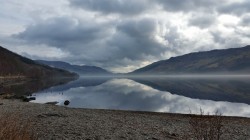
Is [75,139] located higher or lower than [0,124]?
lower

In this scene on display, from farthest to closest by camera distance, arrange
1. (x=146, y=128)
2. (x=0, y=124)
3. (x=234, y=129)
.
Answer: (x=234, y=129)
(x=146, y=128)
(x=0, y=124)

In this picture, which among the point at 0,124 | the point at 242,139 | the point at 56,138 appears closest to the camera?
the point at 0,124

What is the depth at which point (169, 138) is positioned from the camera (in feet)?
81.6

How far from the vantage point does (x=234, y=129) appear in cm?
3153

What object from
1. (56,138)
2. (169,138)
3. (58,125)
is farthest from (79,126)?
(169,138)

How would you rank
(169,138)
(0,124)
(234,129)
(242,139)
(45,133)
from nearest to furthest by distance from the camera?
(0,124)
(45,133)
(169,138)
(242,139)
(234,129)

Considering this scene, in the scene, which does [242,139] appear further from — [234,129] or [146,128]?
[146,128]

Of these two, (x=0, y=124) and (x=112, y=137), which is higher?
(x=0, y=124)

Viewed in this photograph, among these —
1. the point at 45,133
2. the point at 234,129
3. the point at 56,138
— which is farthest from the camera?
the point at 234,129

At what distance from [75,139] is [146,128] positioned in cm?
927

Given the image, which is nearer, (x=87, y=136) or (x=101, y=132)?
(x=87, y=136)

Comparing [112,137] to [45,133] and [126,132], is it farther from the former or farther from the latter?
[45,133]

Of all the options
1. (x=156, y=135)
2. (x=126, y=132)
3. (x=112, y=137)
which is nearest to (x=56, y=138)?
(x=112, y=137)

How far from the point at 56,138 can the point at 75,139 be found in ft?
4.19
